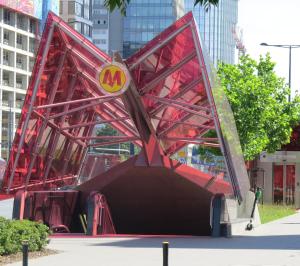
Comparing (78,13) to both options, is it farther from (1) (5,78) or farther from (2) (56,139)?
(2) (56,139)

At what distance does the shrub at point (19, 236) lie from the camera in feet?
59.0

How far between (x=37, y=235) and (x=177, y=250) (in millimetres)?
3897

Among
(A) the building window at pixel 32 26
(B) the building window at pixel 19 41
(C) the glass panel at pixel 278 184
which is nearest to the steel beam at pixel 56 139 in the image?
(C) the glass panel at pixel 278 184

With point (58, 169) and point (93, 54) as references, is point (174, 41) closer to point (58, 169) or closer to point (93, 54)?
point (93, 54)

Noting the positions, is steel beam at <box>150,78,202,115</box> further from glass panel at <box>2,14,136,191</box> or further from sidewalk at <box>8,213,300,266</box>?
sidewalk at <box>8,213,300,266</box>

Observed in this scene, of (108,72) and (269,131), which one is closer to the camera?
(108,72)

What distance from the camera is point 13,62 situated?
4783 inches

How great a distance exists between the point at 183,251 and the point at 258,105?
37557mm

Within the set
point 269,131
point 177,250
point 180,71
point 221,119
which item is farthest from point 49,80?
point 269,131

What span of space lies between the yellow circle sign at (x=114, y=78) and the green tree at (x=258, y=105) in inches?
1133

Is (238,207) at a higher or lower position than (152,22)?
lower

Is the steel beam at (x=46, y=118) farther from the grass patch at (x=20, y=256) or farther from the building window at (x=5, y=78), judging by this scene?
the building window at (x=5, y=78)

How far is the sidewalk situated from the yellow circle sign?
16.9 feet

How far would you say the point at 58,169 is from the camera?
1555 inches
